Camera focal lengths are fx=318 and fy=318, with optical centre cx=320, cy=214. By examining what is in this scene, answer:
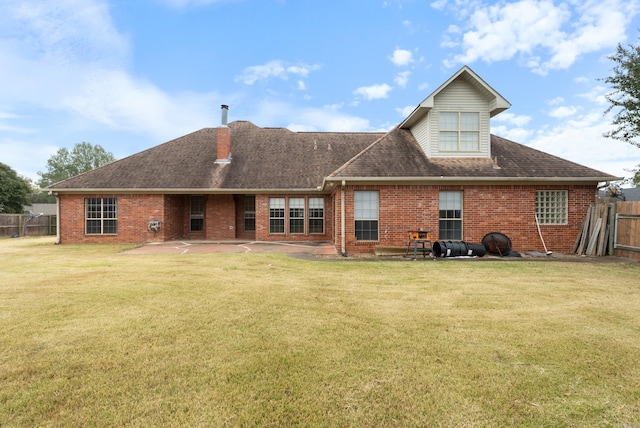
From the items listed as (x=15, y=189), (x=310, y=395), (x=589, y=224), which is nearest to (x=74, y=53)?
(x=310, y=395)

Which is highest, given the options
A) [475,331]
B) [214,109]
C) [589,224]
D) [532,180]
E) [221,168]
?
[214,109]

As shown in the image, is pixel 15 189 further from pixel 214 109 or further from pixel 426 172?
pixel 426 172

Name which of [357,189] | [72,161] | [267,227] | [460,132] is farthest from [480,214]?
[72,161]

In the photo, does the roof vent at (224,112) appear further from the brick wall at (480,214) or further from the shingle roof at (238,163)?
the brick wall at (480,214)

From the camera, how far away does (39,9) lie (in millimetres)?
11078

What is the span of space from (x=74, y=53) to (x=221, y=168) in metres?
8.44

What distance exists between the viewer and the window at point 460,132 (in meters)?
13.5

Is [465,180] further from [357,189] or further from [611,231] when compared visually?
[611,231]

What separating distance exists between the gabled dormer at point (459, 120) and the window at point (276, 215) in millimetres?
8232

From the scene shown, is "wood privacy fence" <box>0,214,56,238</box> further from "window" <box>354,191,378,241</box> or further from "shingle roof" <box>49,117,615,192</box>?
"window" <box>354,191,378,241</box>

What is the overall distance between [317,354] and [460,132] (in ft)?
41.9

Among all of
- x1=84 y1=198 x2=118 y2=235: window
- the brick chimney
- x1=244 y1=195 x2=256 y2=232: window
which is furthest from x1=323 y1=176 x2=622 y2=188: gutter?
x1=84 y1=198 x2=118 y2=235: window

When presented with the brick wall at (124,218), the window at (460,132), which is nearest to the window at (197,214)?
the brick wall at (124,218)

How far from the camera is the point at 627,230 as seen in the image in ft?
37.6
